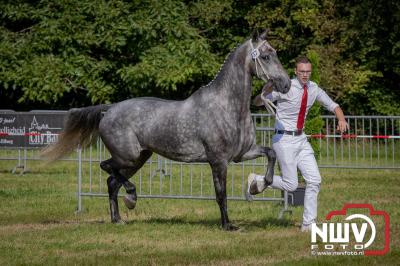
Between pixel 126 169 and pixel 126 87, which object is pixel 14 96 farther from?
pixel 126 169

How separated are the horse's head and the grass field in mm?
1900

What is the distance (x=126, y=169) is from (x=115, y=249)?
96.1 inches

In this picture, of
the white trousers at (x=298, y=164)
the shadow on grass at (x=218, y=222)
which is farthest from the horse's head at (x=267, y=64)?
the shadow on grass at (x=218, y=222)

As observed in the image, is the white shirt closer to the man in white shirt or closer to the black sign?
the man in white shirt

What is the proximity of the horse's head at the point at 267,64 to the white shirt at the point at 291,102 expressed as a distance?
158 mm

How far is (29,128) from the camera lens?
773 inches

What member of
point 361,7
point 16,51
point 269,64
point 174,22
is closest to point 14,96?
point 16,51

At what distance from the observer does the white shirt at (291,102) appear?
1057 centimetres

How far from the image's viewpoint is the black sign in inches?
752

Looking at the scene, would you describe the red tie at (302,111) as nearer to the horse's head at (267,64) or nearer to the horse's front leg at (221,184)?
the horse's head at (267,64)

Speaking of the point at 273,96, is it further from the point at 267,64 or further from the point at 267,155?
the point at 267,155

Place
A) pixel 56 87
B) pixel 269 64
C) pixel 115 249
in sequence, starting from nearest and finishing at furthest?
pixel 115 249
pixel 269 64
pixel 56 87

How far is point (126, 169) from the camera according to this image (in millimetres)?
11930

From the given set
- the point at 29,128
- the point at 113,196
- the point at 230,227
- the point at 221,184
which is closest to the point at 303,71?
the point at 221,184
